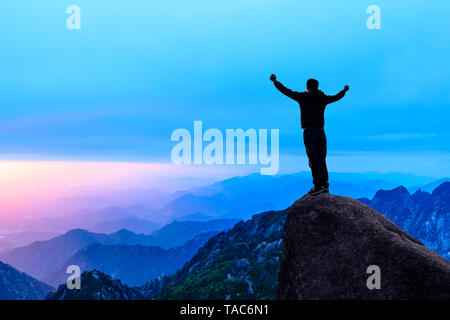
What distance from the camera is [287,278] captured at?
14.0 meters

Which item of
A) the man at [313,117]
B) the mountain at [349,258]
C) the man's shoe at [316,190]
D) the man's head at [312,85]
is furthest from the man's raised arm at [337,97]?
the mountain at [349,258]

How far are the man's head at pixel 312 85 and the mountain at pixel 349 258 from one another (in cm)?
448

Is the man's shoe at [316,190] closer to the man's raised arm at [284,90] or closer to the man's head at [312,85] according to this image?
the man's raised arm at [284,90]

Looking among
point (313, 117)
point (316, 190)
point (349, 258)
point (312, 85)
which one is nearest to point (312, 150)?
point (313, 117)

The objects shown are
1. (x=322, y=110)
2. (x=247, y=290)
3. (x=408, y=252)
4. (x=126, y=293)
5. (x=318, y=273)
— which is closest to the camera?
(x=408, y=252)

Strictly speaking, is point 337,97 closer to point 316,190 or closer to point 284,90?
point 284,90

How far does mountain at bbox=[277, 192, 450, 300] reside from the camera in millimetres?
10695

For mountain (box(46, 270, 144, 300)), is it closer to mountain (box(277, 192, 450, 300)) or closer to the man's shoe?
the man's shoe

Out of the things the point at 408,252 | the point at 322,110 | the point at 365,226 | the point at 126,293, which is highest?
the point at 322,110

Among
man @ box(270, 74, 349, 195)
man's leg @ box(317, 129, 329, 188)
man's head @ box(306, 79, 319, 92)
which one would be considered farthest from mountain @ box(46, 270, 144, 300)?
man's head @ box(306, 79, 319, 92)
